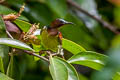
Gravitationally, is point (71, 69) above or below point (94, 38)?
below

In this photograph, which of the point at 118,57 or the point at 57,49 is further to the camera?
the point at 57,49

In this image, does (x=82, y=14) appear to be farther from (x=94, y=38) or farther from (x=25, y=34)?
(x=25, y=34)

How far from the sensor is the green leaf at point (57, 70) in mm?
581

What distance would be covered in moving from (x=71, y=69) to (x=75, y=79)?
30 millimetres

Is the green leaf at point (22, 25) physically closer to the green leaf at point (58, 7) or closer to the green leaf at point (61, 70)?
the green leaf at point (61, 70)

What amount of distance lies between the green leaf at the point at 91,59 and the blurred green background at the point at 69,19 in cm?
46

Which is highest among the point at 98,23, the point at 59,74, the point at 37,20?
the point at 98,23

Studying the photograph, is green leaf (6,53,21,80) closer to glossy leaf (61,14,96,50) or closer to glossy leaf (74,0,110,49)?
glossy leaf (61,14,96,50)

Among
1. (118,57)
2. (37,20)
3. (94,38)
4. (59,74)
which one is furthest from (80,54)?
(94,38)

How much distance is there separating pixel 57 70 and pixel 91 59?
4.6 inches

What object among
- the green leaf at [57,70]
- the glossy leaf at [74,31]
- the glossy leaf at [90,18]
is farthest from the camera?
the glossy leaf at [90,18]

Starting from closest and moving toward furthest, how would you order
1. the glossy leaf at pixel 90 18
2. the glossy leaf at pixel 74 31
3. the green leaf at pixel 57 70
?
the green leaf at pixel 57 70
the glossy leaf at pixel 74 31
the glossy leaf at pixel 90 18

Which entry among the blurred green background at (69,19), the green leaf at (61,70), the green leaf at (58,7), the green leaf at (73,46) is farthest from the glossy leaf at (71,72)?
the green leaf at (58,7)

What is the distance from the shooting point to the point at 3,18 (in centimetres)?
74
